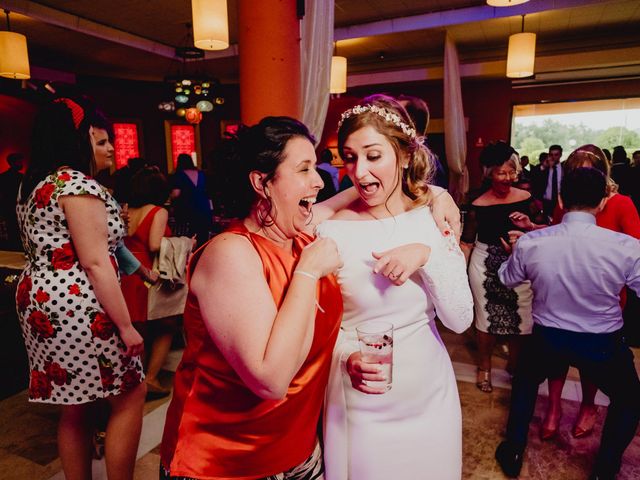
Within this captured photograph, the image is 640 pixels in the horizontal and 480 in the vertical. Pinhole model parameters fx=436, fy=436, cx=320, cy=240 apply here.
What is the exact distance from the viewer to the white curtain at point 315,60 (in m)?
2.79

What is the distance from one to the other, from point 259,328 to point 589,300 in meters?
1.77

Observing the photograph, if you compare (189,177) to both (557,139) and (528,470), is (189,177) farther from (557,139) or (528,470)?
(557,139)

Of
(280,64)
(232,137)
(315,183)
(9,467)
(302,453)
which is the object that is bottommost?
(9,467)

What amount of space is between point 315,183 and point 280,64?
5.67 feet

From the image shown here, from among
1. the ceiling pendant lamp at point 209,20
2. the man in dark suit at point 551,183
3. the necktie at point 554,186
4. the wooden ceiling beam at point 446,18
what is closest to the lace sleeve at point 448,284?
the ceiling pendant lamp at point 209,20

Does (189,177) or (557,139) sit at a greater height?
(557,139)

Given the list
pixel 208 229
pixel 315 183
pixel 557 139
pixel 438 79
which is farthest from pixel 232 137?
pixel 557 139

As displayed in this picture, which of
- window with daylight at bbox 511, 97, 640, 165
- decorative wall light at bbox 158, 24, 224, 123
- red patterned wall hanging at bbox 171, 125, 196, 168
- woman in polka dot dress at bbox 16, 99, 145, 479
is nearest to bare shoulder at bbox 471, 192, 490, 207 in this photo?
woman in polka dot dress at bbox 16, 99, 145, 479

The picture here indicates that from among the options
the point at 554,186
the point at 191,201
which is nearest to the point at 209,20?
the point at 191,201

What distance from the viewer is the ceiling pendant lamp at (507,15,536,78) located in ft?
19.5

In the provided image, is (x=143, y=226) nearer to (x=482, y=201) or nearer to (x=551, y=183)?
(x=482, y=201)

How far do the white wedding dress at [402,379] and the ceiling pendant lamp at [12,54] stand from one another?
20.2ft

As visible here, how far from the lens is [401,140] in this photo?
1452 mm

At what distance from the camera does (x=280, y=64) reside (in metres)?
2.63
